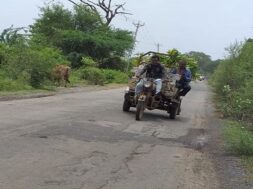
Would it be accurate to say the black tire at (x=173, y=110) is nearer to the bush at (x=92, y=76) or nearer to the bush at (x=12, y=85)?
the bush at (x=12, y=85)

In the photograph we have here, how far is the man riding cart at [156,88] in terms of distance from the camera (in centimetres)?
1703

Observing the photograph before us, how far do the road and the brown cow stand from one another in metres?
15.3

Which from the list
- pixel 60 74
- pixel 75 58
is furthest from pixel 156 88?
pixel 75 58

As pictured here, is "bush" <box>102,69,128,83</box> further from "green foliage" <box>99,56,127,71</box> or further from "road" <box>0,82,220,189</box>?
"road" <box>0,82,220,189</box>

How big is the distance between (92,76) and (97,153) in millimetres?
34710

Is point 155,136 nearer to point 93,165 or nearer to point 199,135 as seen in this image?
point 199,135

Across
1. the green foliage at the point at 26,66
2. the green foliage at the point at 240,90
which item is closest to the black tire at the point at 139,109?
the green foliage at the point at 240,90

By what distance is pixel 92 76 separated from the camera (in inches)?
1747

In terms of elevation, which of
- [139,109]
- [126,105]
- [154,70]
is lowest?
[126,105]

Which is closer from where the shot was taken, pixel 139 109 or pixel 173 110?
pixel 139 109

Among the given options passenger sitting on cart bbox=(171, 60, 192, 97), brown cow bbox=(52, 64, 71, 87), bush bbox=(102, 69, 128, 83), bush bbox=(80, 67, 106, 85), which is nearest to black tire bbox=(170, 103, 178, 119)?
passenger sitting on cart bbox=(171, 60, 192, 97)

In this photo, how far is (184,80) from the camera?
18734mm

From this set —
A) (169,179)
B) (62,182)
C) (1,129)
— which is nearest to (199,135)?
(1,129)

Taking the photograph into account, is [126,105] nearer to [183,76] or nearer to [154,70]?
[154,70]
